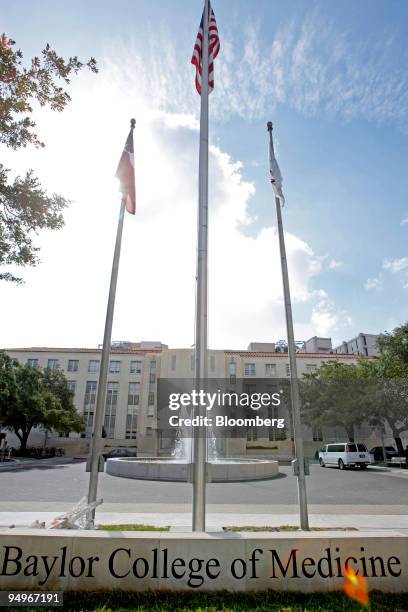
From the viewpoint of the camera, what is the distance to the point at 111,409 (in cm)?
5691

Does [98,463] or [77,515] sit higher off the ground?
[98,463]

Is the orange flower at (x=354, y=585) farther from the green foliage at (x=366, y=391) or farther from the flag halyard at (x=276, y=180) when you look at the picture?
the green foliage at (x=366, y=391)

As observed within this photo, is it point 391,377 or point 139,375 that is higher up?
point 139,375

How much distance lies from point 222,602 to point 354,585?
61.7 inches

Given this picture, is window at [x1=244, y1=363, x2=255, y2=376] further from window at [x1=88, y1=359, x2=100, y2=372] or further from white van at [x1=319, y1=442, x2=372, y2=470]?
white van at [x1=319, y1=442, x2=372, y2=470]

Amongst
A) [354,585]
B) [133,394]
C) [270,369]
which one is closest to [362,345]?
[270,369]

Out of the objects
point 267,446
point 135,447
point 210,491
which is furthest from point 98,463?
point 135,447

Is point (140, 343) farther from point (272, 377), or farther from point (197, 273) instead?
point (197, 273)

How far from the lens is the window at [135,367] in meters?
59.2

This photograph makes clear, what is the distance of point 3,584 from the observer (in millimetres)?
4246

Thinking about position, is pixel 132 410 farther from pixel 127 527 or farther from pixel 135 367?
pixel 127 527

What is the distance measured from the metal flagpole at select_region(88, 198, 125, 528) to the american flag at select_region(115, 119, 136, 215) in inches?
6.8

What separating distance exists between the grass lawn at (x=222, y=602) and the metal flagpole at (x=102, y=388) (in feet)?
10.1

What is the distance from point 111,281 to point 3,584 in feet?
20.5
